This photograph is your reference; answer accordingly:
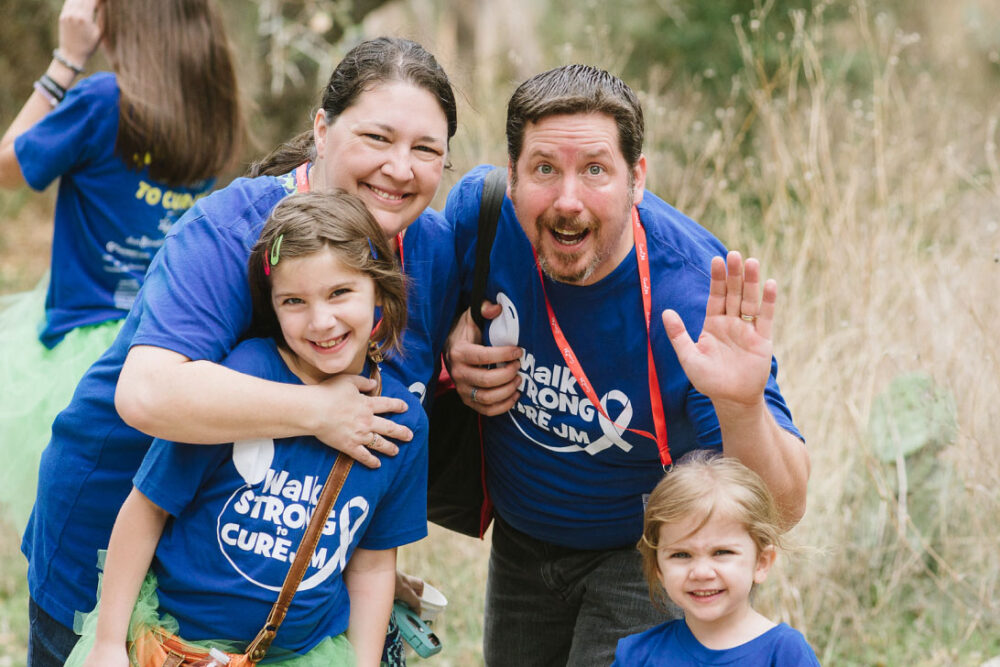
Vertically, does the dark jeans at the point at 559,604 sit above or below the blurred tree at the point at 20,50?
below

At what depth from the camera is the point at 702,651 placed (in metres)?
2.16

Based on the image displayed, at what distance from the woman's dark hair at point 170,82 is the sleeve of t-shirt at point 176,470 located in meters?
1.33

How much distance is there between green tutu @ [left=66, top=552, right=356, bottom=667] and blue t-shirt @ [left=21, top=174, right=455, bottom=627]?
145mm

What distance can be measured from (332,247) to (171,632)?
85 centimetres

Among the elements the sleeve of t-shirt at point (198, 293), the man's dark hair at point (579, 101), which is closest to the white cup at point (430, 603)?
the sleeve of t-shirt at point (198, 293)

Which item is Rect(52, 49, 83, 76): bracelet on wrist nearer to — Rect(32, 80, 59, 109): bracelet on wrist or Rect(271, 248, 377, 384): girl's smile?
Rect(32, 80, 59, 109): bracelet on wrist

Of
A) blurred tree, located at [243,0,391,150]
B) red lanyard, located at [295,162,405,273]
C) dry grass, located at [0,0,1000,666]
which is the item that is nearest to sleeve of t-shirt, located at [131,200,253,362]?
red lanyard, located at [295,162,405,273]

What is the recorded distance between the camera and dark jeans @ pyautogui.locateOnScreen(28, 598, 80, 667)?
242 cm

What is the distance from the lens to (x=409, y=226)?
2.52 metres

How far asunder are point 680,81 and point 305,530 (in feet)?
20.2

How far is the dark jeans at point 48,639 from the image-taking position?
2424mm

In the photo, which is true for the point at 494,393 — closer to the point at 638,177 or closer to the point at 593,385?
the point at 593,385

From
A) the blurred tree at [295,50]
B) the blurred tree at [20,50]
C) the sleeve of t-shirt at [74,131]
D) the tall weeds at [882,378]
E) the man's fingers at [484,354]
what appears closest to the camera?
the man's fingers at [484,354]

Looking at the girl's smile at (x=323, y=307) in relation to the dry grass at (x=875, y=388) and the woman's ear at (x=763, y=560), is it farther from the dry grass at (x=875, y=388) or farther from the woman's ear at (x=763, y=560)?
the dry grass at (x=875, y=388)
